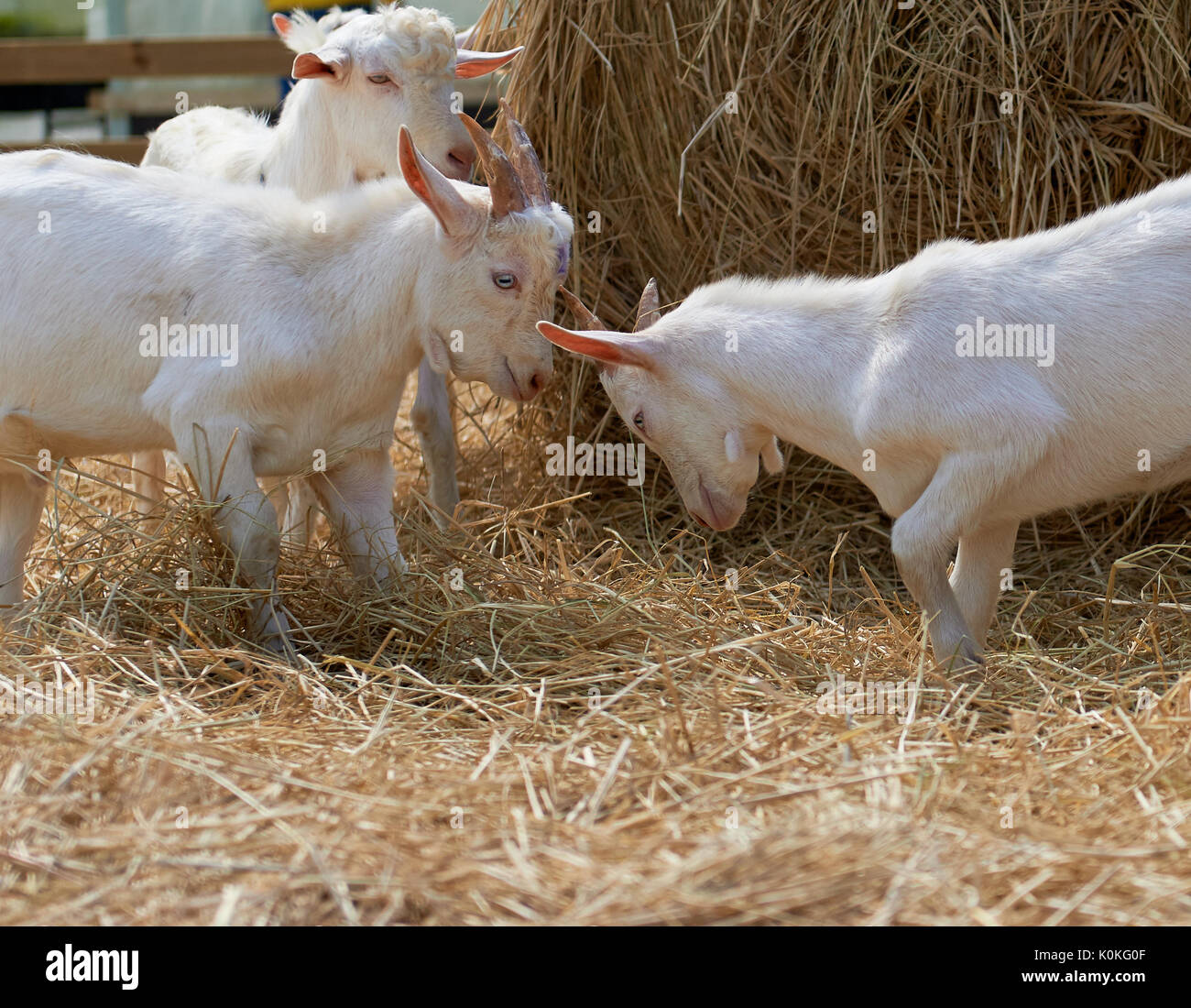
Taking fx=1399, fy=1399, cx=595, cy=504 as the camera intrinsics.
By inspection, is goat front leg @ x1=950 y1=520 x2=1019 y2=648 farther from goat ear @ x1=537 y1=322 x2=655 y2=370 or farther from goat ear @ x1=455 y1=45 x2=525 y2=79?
goat ear @ x1=455 y1=45 x2=525 y2=79

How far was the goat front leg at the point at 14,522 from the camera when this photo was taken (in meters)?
3.91

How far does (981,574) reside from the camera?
3.66 metres

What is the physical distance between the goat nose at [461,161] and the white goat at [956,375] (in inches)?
39.4

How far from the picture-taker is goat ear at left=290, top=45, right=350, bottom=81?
4105mm

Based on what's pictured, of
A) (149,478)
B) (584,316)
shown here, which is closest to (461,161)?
(584,316)

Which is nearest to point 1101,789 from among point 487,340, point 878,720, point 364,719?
point 878,720

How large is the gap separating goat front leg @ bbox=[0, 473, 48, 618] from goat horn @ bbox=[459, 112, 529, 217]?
156cm

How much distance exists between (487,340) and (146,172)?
1.10m

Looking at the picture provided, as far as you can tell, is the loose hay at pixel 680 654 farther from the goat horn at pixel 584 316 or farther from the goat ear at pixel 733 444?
the goat horn at pixel 584 316

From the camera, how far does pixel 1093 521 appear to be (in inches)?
178

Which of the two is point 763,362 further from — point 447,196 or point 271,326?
point 271,326

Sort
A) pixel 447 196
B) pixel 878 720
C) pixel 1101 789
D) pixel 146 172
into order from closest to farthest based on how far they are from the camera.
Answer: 1. pixel 1101 789
2. pixel 878 720
3. pixel 447 196
4. pixel 146 172

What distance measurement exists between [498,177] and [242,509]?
103cm

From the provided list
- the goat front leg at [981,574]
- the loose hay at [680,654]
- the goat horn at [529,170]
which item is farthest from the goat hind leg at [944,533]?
the goat horn at [529,170]
